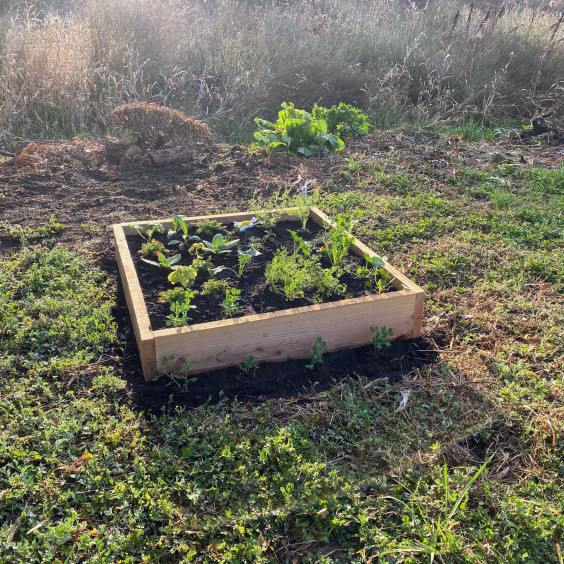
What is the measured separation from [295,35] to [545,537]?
855cm

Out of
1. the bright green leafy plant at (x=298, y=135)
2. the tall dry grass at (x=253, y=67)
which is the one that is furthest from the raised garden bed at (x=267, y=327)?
the tall dry grass at (x=253, y=67)

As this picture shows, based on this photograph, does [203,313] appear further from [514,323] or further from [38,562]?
[514,323]

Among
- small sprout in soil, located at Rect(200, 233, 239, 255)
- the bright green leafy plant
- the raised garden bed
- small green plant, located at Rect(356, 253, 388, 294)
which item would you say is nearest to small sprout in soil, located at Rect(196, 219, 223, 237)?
small sprout in soil, located at Rect(200, 233, 239, 255)

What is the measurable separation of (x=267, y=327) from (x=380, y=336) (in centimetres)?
67

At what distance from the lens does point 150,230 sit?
135 inches

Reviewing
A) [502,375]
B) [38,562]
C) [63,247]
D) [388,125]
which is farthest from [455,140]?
[38,562]

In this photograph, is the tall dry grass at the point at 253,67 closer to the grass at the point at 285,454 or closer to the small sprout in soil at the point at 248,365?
the grass at the point at 285,454

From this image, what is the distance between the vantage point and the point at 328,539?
186cm

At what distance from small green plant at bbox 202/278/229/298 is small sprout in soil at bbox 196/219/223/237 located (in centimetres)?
67

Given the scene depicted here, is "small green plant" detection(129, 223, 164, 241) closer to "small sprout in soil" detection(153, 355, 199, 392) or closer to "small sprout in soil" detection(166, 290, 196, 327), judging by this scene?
"small sprout in soil" detection(166, 290, 196, 327)

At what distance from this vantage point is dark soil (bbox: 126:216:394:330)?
109 inches

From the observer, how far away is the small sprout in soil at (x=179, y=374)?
2.45m

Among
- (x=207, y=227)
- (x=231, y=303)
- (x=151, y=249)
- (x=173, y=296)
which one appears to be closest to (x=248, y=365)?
(x=231, y=303)

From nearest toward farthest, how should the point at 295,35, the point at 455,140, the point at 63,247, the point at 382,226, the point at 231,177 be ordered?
the point at 63,247, the point at 382,226, the point at 231,177, the point at 455,140, the point at 295,35
